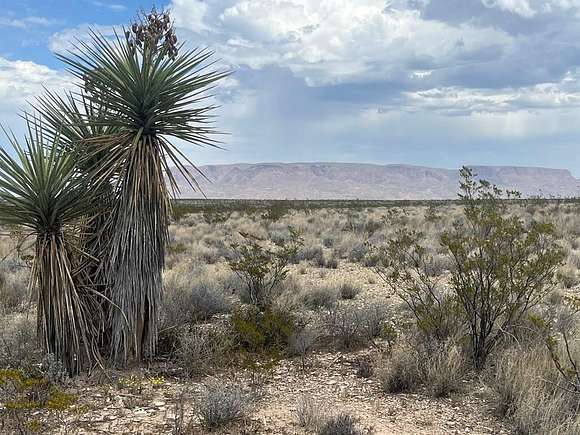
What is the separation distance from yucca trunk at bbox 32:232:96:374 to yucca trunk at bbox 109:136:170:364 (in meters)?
0.39

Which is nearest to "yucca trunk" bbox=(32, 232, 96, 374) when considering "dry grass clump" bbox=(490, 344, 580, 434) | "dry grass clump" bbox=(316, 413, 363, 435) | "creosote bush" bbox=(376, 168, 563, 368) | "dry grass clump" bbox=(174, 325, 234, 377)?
"dry grass clump" bbox=(174, 325, 234, 377)

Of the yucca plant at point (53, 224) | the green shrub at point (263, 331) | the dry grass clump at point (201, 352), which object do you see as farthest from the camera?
the green shrub at point (263, 331)

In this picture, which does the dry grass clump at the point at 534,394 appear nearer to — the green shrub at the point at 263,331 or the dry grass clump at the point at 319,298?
the green shrub at the point at 263,331

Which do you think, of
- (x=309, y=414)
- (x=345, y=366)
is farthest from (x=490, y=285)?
(x=309, y=414)

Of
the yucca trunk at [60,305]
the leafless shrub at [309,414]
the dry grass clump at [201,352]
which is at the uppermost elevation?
the yucca trunk at [60,305]

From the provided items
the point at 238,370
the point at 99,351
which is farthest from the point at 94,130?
the point at 238,370

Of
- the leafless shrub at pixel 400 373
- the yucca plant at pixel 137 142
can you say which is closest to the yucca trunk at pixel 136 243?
the yucca plant at pixel 137 142

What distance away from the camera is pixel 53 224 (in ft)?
19.9

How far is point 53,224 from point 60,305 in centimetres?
85

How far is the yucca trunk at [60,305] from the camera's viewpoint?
5.96m

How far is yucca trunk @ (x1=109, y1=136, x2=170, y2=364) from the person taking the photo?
6309 millimetres

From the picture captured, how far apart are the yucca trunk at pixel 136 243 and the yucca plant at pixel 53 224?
330mm

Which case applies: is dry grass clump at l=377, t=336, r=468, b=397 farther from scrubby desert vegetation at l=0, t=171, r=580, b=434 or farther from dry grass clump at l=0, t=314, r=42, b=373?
dry grass clump at l=0, t=314, r=42, b=373

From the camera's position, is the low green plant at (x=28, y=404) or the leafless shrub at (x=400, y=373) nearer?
the low green plant at (x=28, y=404)
